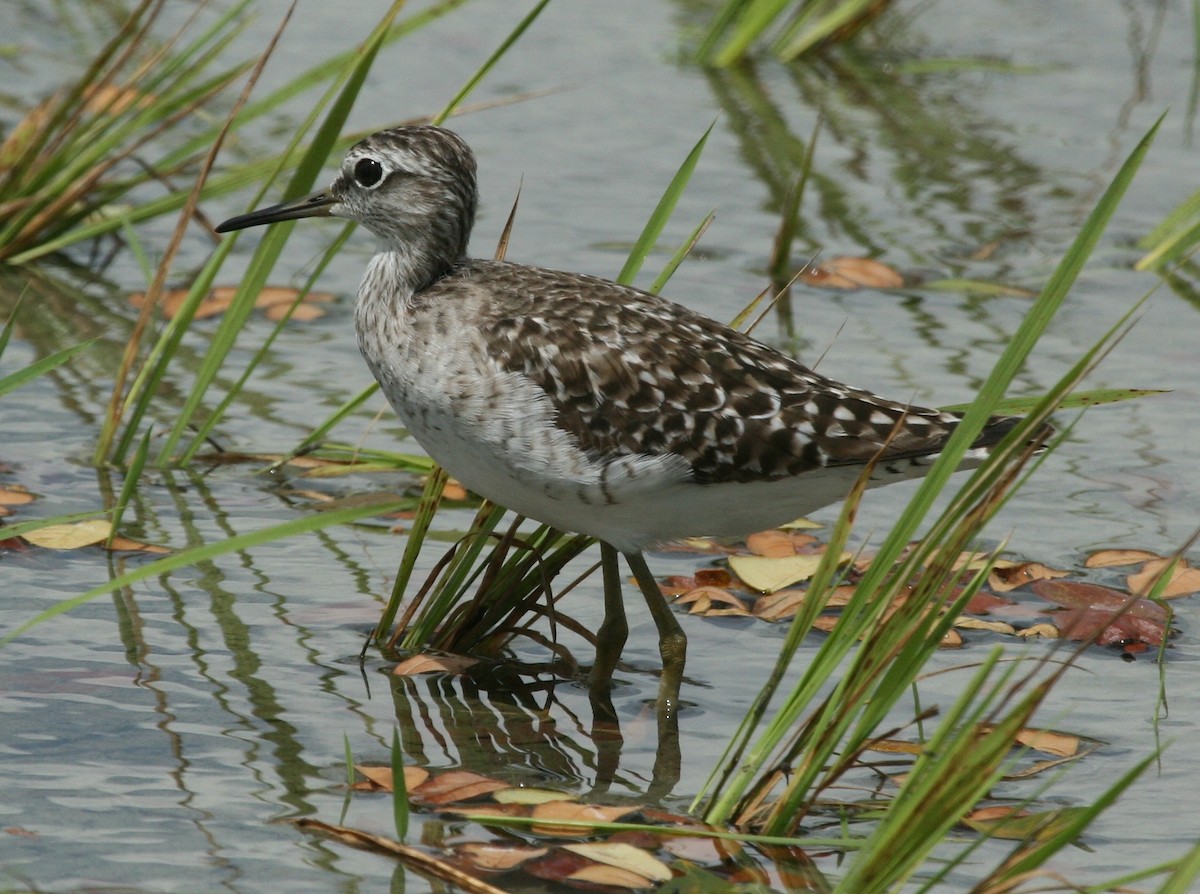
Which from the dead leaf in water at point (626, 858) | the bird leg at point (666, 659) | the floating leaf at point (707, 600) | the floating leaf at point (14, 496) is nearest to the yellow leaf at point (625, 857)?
the dead leaf in water at point (626, 858)

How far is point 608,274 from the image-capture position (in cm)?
988

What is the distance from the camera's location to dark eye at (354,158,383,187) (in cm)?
638

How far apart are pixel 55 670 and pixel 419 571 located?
1.56 meters

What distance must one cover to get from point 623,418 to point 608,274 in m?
4.30

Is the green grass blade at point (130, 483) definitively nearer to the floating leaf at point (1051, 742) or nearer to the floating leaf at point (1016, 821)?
the floating leaf at point (1016, 821)

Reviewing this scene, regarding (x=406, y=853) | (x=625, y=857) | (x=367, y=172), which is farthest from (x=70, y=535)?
(x=625, y=857)

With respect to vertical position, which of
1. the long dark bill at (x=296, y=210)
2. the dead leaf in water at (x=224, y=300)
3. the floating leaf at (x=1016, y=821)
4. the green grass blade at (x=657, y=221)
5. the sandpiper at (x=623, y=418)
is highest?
the green grass blade at (x=657, y=221)

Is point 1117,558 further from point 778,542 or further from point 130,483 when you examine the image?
point 130,483

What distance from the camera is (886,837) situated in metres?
4.09

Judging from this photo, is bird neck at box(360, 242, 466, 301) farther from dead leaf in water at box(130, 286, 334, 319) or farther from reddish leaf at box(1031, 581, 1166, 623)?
dead leaf in water at box(130, 286, 334, 319)

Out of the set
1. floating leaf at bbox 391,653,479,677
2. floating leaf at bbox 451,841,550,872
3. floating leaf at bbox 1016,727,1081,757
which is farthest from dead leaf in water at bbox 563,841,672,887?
floating leaf at bbox 1016,727,1081,757

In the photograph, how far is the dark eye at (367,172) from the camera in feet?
20.9

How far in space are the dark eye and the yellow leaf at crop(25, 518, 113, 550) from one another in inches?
62.0

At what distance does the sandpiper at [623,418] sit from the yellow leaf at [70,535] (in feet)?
4.52
